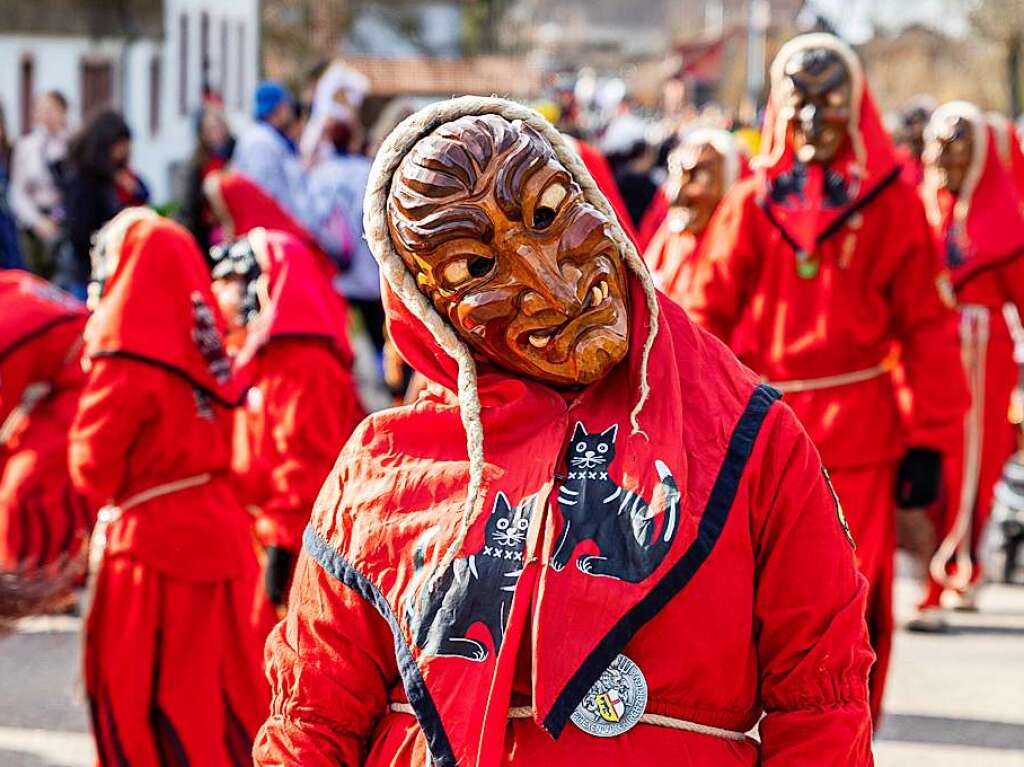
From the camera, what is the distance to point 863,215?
5672 mm

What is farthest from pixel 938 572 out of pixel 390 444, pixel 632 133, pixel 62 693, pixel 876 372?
pixel 632 133

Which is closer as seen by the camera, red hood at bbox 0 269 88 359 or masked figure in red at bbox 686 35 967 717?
masked figure in red at bbox 686 35 967 717

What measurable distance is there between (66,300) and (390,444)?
3861mm

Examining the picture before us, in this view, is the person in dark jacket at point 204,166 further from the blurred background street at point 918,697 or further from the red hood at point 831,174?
the red hood at point 831,174

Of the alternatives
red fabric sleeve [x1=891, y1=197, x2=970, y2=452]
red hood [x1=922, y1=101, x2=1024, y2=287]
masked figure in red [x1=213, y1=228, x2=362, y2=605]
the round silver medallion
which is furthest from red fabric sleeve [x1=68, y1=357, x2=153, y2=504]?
red hood [x1=922, y1=101, x2=1024, y2=287]

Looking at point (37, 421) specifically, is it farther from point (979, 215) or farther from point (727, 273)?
point (979, 215)

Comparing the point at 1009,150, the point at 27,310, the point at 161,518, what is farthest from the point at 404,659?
the point at 1009,150

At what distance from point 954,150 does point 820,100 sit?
9.73 feet

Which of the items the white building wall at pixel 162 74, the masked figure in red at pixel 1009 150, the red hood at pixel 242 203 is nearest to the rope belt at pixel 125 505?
the red hood at pixel 242 203

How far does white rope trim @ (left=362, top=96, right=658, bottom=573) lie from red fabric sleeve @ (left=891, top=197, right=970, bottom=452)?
2881 millimetres

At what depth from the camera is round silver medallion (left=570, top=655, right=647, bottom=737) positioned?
272cm

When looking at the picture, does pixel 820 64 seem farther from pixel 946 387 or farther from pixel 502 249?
pixel 502 249

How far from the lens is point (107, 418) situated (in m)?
5.11

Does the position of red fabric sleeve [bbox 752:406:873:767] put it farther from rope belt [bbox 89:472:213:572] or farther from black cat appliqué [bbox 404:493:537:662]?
rope belt [bbox 89:472:213:572]
